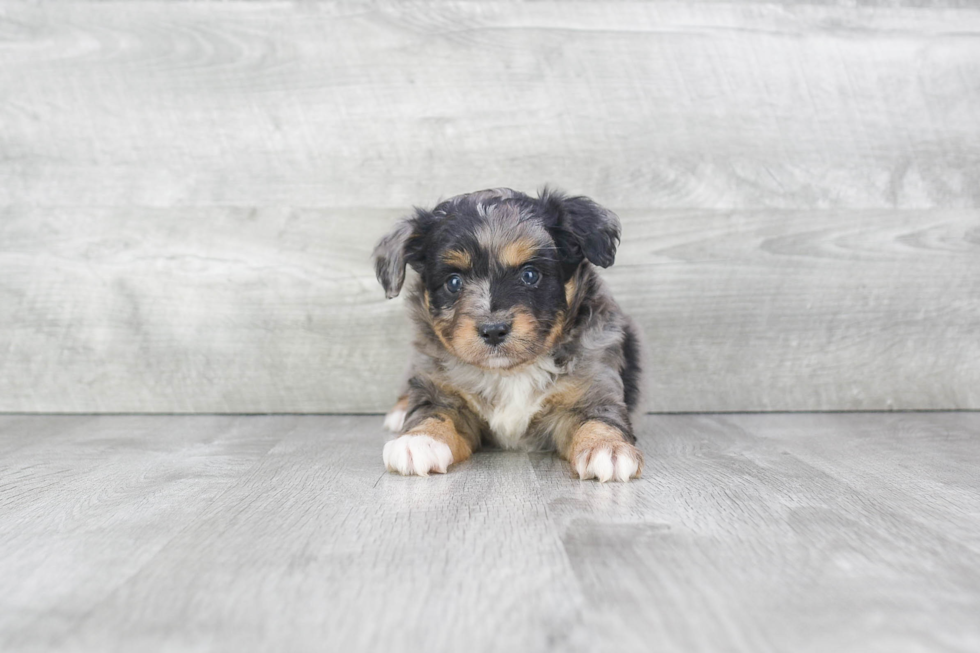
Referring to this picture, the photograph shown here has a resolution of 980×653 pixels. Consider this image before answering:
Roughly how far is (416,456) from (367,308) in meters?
1.25

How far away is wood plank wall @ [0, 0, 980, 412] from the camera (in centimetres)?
324

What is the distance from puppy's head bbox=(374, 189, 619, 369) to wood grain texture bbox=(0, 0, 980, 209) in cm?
79

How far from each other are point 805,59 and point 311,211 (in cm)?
208

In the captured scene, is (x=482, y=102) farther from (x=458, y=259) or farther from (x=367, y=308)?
(x=458, y=259)

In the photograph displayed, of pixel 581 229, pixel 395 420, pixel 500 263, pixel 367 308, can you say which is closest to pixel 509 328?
pixel 500 263

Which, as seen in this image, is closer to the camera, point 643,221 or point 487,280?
point 487,280

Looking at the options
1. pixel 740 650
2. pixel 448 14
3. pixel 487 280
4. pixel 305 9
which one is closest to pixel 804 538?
pixel 740 650

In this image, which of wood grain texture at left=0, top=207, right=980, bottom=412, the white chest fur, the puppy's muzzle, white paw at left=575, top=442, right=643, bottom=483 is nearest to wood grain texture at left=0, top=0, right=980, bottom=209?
wood grain texture at left=0, top=207, right=980, bottom=412

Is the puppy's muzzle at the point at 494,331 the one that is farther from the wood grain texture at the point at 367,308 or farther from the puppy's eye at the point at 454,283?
the wood grain texture at the point at 367,308

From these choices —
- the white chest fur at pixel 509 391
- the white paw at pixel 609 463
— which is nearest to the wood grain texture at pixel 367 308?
the white chest fur at pixel 509 391

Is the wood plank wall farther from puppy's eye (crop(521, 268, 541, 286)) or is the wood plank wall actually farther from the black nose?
the black nose

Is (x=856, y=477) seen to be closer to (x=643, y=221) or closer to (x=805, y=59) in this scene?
(x=643, y=221)

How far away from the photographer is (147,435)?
2.87 meters

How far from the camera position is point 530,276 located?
7.91 ft
